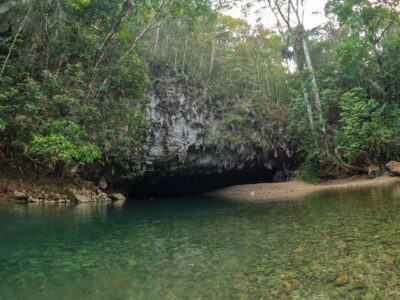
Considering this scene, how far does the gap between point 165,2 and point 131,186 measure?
13.0m

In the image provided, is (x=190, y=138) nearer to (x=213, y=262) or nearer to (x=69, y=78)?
(x=69, y=78)

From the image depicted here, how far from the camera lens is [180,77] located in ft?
63.8

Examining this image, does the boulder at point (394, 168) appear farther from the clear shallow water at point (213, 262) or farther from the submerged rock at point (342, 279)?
the submerged rock at point (342, 279)

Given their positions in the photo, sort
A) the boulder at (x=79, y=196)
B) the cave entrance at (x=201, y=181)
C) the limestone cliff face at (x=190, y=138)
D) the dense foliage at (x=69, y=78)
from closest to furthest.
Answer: the dense foliage at (x=69, y=78), the boulder at (x=79, y=196), the limestone cliff face at (x=190, y=138), the cave entrance at (x=201, y=181)

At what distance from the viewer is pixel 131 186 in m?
21.1

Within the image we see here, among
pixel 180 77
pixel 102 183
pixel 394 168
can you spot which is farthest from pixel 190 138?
pixel 394 168

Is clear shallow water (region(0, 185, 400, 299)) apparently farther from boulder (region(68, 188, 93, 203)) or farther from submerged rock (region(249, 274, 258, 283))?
boulder (region(68, 188, 93, 203))

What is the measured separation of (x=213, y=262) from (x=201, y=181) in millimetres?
22160

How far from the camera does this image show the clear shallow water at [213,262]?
2355 millimetres

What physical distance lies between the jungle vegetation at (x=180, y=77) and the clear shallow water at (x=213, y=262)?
23.2 feet

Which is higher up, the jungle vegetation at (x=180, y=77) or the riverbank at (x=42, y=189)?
the jungle vegetation at (x=180, y=77)

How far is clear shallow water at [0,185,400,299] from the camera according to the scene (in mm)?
2355

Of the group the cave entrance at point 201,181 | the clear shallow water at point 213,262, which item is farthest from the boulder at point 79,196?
the cave entrance at point 201,181

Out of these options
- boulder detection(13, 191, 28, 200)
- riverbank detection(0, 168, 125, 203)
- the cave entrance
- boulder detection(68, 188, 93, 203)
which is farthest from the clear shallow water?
the cave entrance
